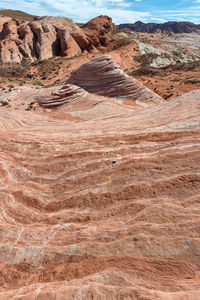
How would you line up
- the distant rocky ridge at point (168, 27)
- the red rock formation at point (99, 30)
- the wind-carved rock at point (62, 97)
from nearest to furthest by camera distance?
the wind-carved rock at point (62, 97) → the red rock formation at point (99, 30) → the distant rocky ridge at point (168, 27)

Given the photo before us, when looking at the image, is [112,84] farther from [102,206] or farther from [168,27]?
[168,27]

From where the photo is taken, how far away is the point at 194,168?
5.37 m

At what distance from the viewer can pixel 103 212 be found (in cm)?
498

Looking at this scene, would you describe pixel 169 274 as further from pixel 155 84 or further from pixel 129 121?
pixel 155 84

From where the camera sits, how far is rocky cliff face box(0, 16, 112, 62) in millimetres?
38938

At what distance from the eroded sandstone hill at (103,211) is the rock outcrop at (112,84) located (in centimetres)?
733

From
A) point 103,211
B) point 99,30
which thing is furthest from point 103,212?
point 99,30

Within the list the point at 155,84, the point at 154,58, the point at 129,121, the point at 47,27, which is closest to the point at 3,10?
the point at 47,27

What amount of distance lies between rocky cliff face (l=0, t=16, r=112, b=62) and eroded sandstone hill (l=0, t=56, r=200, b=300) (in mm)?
37506

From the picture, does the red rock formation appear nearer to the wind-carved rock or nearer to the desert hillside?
the wind-carved rock

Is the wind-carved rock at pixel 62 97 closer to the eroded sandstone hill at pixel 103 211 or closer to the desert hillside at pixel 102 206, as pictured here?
the desert hillside at pixel 102 206

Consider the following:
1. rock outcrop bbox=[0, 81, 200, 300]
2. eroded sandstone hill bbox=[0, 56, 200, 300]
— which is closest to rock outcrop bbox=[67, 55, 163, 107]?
eroded sandstone hill bbox=[0, 56, 200, 300]

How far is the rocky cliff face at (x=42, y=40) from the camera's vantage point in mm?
38938

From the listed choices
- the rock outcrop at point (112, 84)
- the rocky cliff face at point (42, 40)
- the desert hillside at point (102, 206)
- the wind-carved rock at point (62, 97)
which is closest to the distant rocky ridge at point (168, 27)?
the rocky cliff face at point (42, 40)
